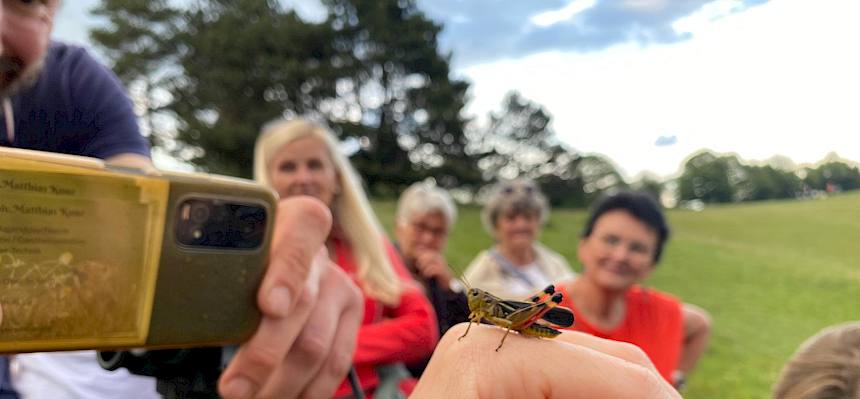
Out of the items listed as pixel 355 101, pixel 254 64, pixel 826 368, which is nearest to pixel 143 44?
pixel 254 64

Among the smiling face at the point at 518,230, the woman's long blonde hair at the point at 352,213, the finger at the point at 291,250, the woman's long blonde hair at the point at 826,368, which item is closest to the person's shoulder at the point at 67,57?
the finger at the point at 291,250

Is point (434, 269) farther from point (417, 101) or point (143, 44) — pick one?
point (143, 44)

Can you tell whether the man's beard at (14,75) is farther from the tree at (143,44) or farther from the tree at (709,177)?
the tree at (143,44)

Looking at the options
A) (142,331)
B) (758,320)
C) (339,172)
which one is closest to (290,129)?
(339,172)

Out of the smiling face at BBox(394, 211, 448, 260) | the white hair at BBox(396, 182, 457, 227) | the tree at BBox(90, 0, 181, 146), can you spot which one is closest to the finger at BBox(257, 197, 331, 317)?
the smiling face at BBox(394, 211, 448, 260)

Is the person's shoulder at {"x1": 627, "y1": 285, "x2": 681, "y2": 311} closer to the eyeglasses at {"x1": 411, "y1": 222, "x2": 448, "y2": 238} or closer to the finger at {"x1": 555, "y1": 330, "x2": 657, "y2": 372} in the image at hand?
the finger at {"x1": 555, "y1": 330, "x2": 657, "y2": 372}

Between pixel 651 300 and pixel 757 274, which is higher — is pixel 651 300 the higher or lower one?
the higher one
